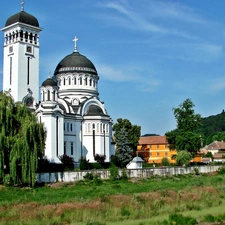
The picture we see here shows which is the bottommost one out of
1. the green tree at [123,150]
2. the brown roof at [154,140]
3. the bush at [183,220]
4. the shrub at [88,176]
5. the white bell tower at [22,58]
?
the bush at [183,220]

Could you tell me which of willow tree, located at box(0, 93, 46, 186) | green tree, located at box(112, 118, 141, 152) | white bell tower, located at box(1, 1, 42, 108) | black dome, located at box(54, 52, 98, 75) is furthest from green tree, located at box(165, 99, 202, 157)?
willow tree, located at box(0, 93, 46, 186)

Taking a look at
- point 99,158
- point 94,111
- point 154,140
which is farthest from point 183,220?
point 154,140

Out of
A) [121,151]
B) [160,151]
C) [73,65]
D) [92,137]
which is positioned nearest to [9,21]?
[73,65]

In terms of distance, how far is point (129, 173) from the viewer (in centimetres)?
4334

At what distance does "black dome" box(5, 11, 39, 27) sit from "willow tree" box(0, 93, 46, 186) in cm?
1934

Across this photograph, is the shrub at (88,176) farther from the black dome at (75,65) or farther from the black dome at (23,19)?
the black dome at (75,65)

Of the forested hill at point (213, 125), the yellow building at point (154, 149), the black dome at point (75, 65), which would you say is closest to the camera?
the black dome at point (75, 65)

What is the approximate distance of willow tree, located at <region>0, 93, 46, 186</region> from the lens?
108 ft

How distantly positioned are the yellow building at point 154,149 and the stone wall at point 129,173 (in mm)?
19694

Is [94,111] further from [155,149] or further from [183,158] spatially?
[155,149]

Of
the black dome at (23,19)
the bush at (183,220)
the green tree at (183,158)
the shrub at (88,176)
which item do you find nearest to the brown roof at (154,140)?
the green tree at (183,158)

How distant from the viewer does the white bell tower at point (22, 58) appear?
5172cm

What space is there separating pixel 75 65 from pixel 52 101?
12.5 meters

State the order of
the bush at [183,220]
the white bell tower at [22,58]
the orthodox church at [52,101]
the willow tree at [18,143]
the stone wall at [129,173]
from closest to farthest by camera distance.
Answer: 1. the bush at [183,220]
2. the willow tree at [18,143]
3. the stone wall at [129,173]
4. the orthodox church at [52,101]
5. the white bell tower at [22,58]
